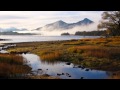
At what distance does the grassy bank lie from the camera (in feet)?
22.2

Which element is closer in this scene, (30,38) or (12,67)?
(12,67)

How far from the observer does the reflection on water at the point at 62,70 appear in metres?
6.57

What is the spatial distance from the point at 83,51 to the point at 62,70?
72cm

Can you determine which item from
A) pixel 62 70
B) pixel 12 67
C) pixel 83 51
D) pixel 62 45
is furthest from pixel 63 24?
pixel 12 67

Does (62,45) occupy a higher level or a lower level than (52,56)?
higher

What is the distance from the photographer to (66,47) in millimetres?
6988

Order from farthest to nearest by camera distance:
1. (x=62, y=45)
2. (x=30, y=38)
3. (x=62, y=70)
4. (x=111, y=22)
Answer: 1. (x=30, y=38)
2. (x=62, y=45)
3. (x=111, y=22)
4. (x=62, y=70)

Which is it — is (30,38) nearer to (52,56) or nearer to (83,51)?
(52,56)

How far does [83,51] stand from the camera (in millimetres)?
6934

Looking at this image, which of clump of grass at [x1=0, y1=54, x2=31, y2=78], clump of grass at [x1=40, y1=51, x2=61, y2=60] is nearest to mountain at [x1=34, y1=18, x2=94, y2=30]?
clump of grass at [x1=40, y1=51, x2=61, y2=60]

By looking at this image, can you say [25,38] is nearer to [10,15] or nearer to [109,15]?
[10,15]

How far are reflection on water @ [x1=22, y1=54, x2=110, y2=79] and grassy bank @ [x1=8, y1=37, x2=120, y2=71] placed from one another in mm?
126
